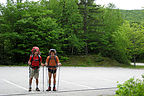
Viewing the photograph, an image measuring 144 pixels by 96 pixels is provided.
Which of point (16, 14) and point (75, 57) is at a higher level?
point (16, 14)

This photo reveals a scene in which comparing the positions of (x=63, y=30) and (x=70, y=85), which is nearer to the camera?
(x=70, y=85)

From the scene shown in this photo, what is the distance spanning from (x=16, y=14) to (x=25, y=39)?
3628 mm

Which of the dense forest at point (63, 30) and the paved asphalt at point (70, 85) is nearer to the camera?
the paved asphalt at point (70, 85)

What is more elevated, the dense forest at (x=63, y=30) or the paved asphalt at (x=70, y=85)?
the dense forest at (x=63, y=30)

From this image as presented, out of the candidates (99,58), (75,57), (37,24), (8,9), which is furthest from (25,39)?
(99,58)

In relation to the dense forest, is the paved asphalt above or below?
below

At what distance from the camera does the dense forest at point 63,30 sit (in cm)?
3092

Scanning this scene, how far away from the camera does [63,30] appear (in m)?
34.1

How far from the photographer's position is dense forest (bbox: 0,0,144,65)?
101ft

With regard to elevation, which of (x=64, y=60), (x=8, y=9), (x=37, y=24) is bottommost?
(x=64, y=60)

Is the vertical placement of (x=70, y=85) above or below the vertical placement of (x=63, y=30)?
below

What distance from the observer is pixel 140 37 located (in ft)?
109

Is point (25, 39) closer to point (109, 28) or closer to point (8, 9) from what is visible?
point (8, 9)

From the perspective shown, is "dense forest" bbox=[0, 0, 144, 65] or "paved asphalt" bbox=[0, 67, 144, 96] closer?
"paved asphalt" bbox=[0, 67, 144, 96]
